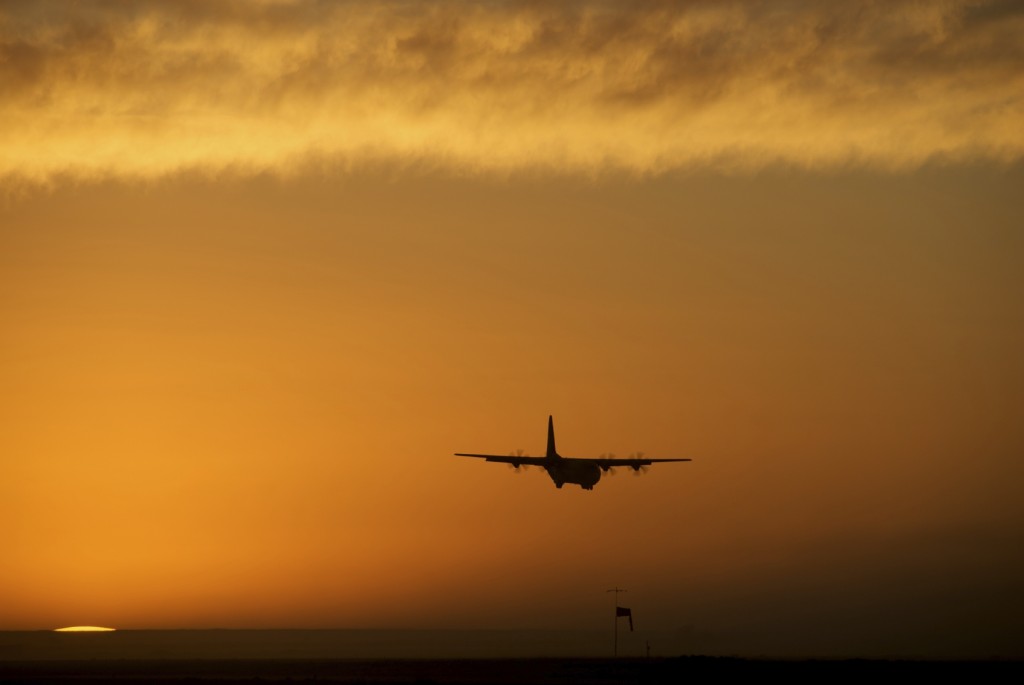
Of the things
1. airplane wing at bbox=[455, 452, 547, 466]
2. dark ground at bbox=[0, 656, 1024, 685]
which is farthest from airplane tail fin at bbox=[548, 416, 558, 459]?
dark ground at bbox=[0, 656, 1024, 685]

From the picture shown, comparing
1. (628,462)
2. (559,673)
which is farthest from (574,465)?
(559,673)

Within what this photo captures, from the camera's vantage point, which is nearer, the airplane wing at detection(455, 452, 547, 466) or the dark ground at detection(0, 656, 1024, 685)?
the dark ground at detection(0, 656, 1024, 685)

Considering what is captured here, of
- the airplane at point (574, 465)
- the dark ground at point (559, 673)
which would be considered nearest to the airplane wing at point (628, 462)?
the airplane at point (574, 465)

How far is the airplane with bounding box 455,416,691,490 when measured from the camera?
171 meters

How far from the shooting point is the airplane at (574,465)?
560 ft

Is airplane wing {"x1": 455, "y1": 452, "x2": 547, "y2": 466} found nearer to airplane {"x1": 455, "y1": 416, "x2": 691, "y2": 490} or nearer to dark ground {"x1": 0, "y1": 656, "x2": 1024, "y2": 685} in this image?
airplane {"x1": 455, "y1": 416, "x2": 691, "y2": 490}

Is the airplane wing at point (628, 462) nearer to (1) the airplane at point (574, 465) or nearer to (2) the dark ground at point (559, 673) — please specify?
(1) the airplane at point (574, 465)

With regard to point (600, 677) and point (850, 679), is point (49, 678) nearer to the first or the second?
point (600, 677)

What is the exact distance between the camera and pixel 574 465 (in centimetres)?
17075

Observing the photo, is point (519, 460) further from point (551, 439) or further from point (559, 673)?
point (559, 673)

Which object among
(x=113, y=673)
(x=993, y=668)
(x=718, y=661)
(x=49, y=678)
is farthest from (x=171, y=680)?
(x=993, y=668)

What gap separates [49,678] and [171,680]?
13025mm

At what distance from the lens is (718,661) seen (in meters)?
128

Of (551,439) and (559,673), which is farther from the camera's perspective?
(551,439)
